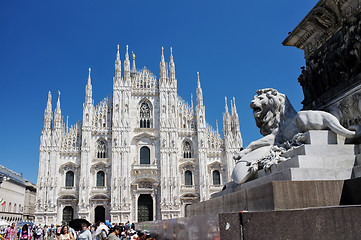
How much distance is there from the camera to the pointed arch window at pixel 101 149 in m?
32.7

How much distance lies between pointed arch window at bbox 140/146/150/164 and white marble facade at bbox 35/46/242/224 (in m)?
0.10

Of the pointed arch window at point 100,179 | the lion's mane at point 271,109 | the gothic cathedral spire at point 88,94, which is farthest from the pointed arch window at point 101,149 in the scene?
the lion's mane at point 271,109

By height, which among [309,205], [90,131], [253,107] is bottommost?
[309,205]

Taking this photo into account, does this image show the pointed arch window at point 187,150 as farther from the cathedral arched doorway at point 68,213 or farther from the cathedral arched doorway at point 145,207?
the cathedral arched doorway at point 68,213

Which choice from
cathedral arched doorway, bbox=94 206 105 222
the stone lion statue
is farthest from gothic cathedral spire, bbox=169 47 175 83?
the stone lion statue

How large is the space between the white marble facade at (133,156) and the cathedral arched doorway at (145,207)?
9 cm

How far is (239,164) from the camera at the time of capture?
482 cm

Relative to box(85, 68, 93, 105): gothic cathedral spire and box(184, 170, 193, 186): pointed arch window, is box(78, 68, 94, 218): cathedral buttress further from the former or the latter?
box(184, 170, 193, 186): pointed arch window

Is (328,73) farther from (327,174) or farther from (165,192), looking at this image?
(165,192)

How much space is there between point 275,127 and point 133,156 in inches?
1126

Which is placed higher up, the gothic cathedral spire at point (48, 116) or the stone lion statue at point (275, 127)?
the gothic cathedral spire at point (48, 116)

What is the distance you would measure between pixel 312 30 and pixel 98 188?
93.0 ft

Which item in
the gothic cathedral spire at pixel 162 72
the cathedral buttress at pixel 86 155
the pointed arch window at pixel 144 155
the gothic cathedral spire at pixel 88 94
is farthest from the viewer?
the gothic cathedral spire at pixel 162 72

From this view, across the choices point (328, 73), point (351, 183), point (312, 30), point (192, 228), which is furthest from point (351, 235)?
point (312, 30)
